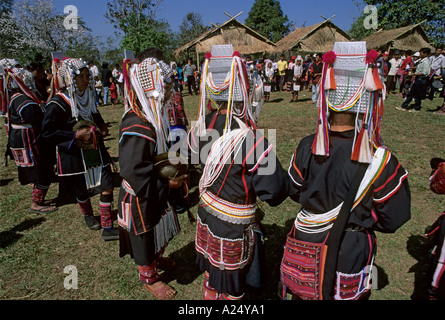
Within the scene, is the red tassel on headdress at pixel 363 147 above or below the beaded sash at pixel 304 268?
above

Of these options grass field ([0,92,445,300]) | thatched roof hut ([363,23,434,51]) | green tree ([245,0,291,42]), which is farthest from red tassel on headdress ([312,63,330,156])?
green tree ([245,0,291,42])

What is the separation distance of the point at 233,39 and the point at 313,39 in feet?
24.2

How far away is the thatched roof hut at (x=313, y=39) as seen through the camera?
24.2 metres

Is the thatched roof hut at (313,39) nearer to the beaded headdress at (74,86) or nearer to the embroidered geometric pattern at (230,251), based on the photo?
the beaded headdress at (74,86)

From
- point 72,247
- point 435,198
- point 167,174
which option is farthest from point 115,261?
point 435,198

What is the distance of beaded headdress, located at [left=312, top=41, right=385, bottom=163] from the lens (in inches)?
67.2

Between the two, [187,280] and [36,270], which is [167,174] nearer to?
[187,280]

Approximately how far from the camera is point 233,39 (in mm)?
24094

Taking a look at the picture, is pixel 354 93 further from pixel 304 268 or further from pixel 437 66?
pixel 437 66

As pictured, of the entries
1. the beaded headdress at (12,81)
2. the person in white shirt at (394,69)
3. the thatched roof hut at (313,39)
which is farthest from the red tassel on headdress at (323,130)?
the thatched roof hut at (313,39)

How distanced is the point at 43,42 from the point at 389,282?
41138 millimetres

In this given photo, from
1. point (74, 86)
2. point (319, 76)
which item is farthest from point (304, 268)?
point (319, 76)

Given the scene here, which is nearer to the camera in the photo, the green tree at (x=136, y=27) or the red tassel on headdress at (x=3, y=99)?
the red tassel on headdress at (x=3, y=99)

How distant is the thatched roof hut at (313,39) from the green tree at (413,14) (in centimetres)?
1093
